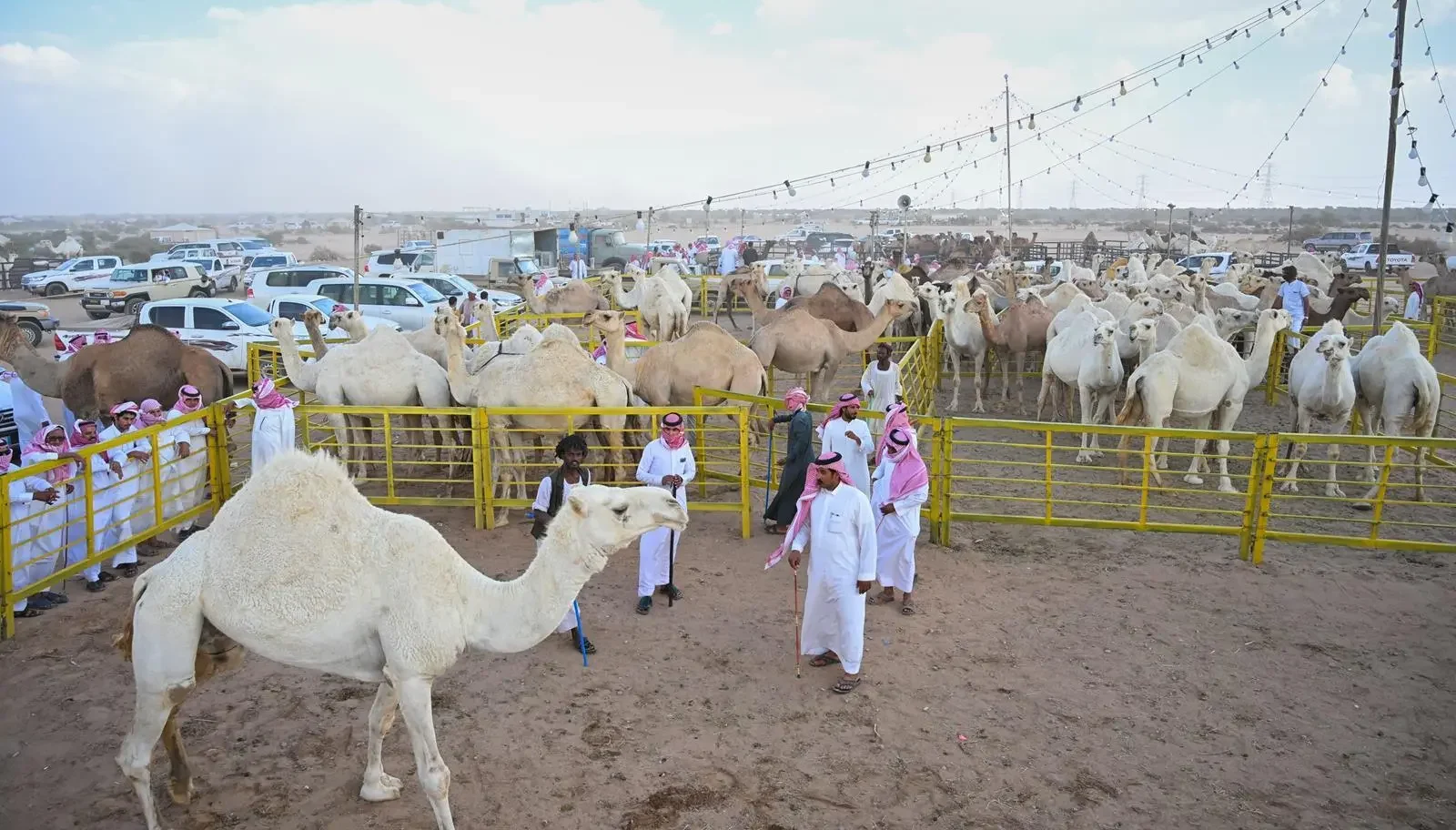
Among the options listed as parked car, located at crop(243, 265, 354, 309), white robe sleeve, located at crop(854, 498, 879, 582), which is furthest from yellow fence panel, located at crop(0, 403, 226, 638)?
parked car, located at crop(243, 265, 354, 309)

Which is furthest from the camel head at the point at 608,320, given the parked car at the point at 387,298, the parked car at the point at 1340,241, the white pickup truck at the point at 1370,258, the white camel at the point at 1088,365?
the parked car at the point at 1340,241

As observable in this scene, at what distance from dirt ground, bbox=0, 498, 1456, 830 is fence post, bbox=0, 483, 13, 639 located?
155 mm

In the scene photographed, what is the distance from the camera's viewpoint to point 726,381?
34.0 ft

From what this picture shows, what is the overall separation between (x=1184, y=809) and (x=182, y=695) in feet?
15.3

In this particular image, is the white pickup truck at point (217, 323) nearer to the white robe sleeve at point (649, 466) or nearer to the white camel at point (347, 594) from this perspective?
the white robe sleeve at point (649, 466)

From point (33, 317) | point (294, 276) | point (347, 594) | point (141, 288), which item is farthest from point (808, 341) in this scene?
point (141, 288)

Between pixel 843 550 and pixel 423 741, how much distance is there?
9.10 ft

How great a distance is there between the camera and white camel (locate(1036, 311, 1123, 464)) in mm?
11438

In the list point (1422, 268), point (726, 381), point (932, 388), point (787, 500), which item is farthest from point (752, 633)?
point (1422, 268)

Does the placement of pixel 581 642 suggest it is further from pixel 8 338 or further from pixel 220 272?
pixel 220 272

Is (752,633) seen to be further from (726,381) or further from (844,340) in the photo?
(844,340)

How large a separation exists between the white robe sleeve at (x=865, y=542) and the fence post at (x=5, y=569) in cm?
541

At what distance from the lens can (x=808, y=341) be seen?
1309 centimetres

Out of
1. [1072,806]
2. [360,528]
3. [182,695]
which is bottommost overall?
[1072,806]
